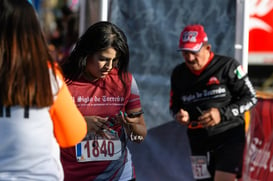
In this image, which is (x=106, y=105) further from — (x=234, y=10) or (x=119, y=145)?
(x=234, y=10)

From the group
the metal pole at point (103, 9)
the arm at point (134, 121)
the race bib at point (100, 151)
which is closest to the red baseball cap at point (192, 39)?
the metal pole at point (103, 9)

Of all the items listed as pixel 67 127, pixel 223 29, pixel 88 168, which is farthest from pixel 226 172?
pixel 67 127

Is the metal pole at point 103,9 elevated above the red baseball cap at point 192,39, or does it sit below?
above

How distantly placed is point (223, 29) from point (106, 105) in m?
2.78

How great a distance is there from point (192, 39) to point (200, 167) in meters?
1.23

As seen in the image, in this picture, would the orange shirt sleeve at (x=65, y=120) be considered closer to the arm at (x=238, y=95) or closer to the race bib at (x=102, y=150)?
the race bib at (x=102, y=150)

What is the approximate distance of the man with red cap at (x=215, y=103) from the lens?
19.2ft

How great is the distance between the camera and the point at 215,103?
588 cm

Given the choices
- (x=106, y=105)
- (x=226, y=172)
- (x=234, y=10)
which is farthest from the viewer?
(x=234, y=10)

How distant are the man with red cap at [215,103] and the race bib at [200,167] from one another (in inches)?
0.5

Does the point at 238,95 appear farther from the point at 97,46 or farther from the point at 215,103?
the point at 97,46

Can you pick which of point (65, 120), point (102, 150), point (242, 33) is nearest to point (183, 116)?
point (242, 33)

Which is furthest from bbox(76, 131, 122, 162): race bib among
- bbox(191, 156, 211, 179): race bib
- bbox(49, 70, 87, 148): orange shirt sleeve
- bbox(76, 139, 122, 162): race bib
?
bbox(191, 156, 211, 179): race bib

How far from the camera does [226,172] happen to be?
5.91 meters
